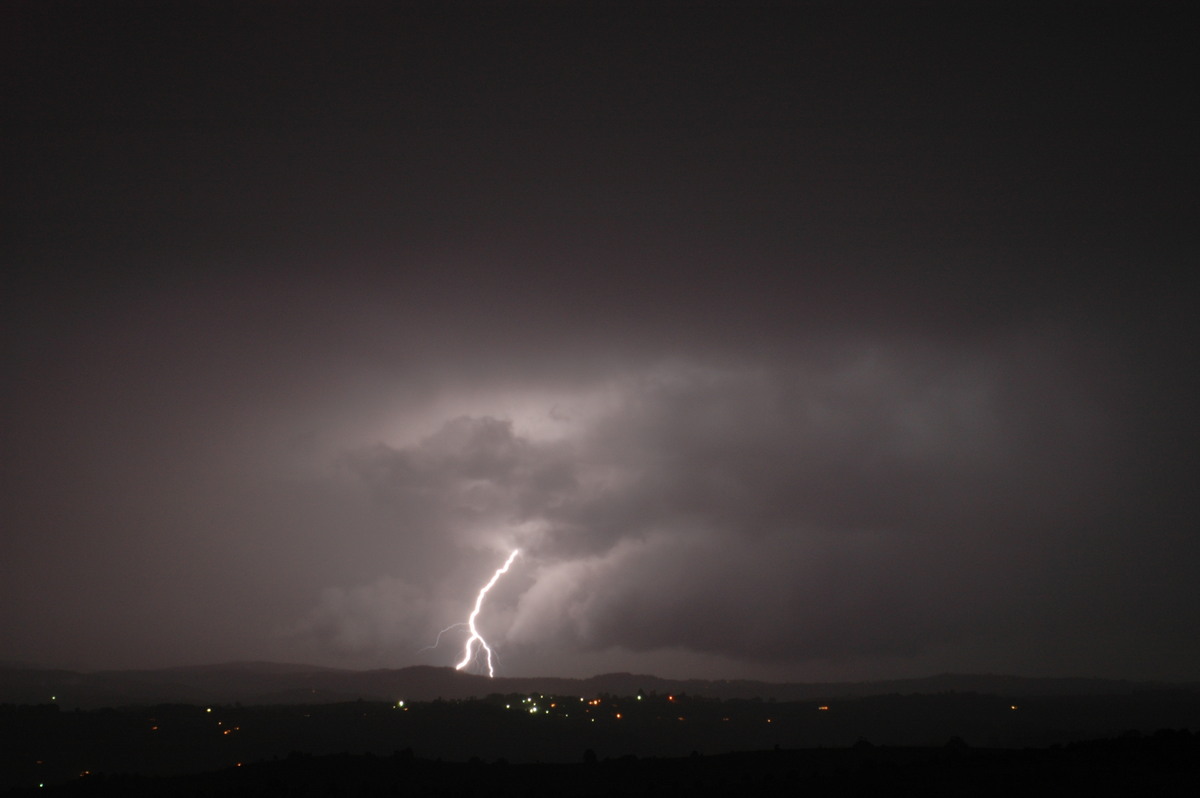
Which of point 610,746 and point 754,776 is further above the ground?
point 754,776

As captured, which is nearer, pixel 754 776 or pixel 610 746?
pixel 754 776

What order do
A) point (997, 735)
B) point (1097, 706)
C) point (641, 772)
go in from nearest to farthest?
1. point (641, 772)
2. point (997, 735)
3. point (1097, 706)

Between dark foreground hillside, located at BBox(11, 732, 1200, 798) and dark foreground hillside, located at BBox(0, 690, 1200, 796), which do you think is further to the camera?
dark foreground hillside, located at BBox(0, 690, 1200, 796)

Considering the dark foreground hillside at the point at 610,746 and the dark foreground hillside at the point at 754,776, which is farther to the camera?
the dark foreground hillside at the point at 610,746

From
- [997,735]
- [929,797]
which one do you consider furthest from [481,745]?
[929,797]

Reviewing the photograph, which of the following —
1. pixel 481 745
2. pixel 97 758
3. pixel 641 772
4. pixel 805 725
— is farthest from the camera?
pixel 805 725

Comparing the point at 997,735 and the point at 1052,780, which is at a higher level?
the point at 1052,780

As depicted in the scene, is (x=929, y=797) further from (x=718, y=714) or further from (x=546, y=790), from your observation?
(x=718, y=714)

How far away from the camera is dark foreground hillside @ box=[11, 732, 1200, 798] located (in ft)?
96.3

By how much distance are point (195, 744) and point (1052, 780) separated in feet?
296

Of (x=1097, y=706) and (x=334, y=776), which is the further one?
(x=1097, y=706)

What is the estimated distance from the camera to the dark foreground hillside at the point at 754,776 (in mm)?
29344

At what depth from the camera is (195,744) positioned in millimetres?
90938

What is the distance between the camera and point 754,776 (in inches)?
1634
